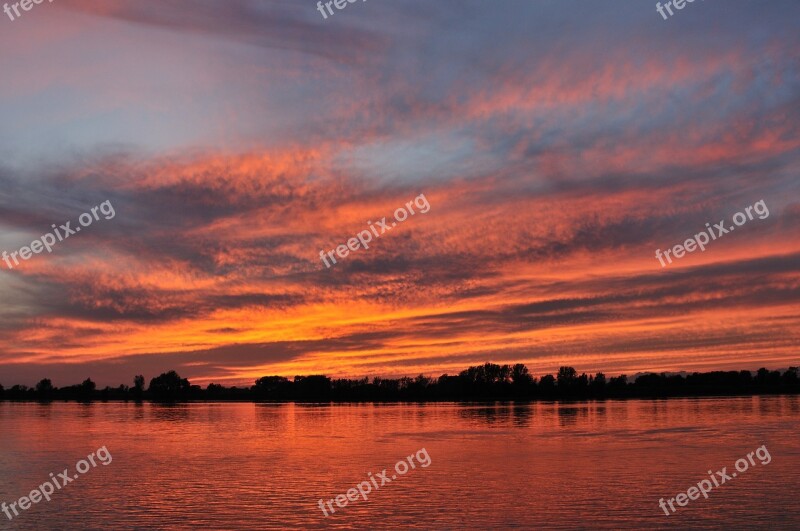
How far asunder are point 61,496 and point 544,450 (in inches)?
1395

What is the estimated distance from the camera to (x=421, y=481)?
42875mm

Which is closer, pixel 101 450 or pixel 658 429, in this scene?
pixel 101 450

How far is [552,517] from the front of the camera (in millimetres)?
31953

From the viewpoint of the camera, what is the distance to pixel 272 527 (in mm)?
30469

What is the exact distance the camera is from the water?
31.9 m

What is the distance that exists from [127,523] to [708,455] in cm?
3986

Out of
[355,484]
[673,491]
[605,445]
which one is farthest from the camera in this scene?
[605,445]

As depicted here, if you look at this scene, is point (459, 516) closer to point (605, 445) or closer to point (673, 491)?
point (673, 491)

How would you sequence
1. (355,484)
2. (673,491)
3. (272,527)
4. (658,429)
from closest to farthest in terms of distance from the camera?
(272,527) → (673,491) → (355,484) → (658,429)

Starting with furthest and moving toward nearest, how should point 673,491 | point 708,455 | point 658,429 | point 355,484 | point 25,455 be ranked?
point 658,429
point 25,455
point 708,455
point 355,484
point 673,491

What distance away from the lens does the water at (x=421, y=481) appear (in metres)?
31.9

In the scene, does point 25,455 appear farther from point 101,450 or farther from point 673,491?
point 673,491

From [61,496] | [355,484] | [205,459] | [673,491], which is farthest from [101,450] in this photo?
[673,491]

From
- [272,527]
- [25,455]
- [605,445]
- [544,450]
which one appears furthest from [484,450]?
[25,455]
